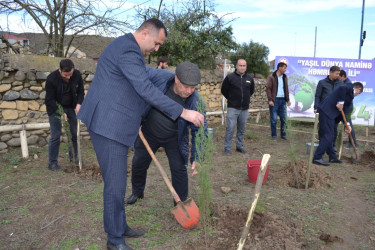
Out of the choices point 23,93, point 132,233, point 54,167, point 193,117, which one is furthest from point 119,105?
point 23,93

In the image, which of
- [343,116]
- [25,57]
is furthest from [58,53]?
[343,116]

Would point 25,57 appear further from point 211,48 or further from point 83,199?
point 211,48

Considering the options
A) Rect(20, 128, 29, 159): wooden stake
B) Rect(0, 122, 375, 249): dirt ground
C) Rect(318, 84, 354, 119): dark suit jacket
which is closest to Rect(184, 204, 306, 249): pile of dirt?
Rect(0, 122, 375, 249): dirt ground

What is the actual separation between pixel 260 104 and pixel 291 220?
9.67 metres

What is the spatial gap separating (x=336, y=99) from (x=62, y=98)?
4778 millimetres

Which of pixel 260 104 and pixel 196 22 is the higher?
pixel 196 22

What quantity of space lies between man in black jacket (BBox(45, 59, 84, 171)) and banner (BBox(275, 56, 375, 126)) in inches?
273

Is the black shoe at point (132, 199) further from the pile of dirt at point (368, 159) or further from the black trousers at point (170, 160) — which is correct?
the pile of dirt at point (368, 159)

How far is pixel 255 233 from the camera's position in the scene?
9.93ft

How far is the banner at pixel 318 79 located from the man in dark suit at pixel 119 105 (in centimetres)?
817

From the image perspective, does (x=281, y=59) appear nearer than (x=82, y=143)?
No

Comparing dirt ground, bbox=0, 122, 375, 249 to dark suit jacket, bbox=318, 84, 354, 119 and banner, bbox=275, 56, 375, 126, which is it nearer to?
dark suit jacket, bbox=318, 84, 354, 119

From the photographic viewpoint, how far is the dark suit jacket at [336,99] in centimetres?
557

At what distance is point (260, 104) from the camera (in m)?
12.8
